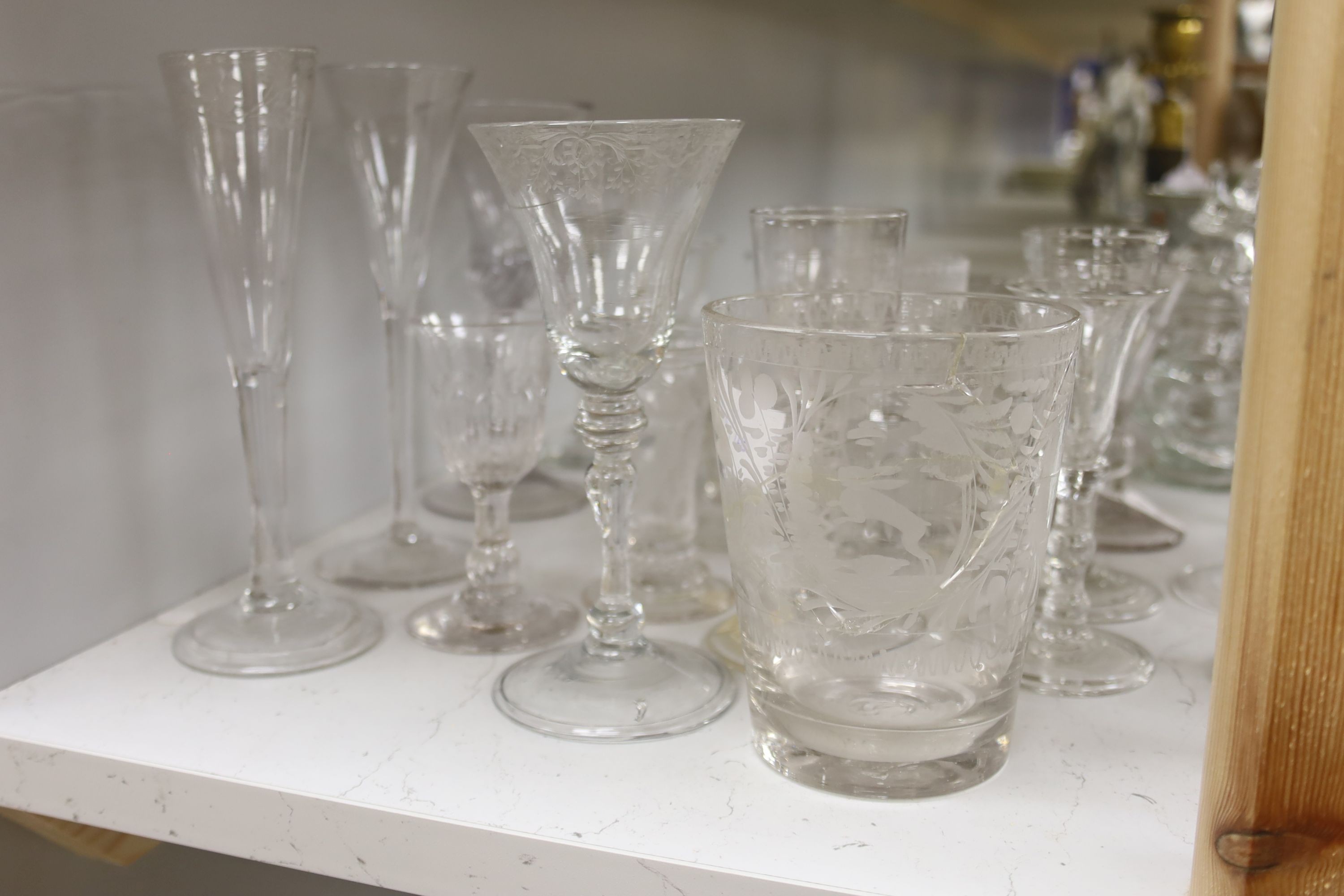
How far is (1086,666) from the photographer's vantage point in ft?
2.05

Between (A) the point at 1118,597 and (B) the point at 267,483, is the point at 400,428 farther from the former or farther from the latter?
(A) the point at 1118,597

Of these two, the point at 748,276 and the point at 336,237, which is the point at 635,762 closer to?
the point at 336,237

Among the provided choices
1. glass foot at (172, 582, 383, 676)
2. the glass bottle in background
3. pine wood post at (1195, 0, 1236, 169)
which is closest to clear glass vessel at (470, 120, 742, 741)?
glass foot at (172, 582, 383, 676)

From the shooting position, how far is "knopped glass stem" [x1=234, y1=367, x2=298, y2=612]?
66 cm

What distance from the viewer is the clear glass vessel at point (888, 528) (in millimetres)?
445

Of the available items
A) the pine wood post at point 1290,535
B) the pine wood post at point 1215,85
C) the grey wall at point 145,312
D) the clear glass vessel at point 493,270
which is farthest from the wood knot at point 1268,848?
the pine wood post at point 1215,85

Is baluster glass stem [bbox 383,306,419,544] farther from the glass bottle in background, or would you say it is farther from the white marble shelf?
the glass bottle in background

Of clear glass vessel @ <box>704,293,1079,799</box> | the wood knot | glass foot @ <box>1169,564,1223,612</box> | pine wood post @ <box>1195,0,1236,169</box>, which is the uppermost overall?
pine wood post @ <box>1195,0,1236,169</box>

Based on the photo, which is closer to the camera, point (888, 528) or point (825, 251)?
point (888, 528)

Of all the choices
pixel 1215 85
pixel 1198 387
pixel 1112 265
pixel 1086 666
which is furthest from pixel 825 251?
pixel 1215 85

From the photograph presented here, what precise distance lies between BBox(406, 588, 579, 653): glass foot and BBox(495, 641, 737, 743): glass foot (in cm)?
4

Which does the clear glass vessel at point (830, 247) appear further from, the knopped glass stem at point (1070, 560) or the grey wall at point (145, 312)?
the grey wall at point (145, 312)

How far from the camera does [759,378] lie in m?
0.46

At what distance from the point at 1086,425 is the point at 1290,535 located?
10.6 inches
